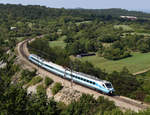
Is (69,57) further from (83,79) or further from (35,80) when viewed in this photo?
(83,79)

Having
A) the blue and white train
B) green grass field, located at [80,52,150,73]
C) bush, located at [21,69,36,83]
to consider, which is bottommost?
green grass field, located at [80,52,150,73]

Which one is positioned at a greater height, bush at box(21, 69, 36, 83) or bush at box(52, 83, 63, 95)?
bush at box(52, 83, 63, 95)

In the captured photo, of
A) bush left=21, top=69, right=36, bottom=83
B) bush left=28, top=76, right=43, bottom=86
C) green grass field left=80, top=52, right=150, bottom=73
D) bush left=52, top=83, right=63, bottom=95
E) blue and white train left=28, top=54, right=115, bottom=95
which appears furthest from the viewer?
green grass field left=80, top=52, right=150, bottom=73

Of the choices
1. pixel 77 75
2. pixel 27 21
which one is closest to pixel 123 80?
pixel 77 75

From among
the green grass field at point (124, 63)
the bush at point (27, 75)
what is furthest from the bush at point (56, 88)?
the green grass field at point (124, 63)

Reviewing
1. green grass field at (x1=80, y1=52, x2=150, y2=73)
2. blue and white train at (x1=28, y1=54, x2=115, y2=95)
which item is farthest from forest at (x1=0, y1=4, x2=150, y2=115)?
green grass field at (x1=80, y1=52, x2=150, y2=73)

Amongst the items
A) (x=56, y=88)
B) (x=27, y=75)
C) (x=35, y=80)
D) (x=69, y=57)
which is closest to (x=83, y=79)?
(x=56, y=88)

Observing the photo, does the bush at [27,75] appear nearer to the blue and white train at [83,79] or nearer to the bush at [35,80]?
the bush at [35,80]

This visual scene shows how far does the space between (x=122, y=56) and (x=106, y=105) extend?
213 ft

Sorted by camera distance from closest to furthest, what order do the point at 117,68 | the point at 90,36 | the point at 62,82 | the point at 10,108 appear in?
the point at 10,108 < the point at 62,82 < the point at 117,68 < the point at 90,36

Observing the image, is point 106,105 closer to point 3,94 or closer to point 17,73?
point 3,94

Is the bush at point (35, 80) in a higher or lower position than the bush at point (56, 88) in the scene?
lower

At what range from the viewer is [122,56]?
9481cm

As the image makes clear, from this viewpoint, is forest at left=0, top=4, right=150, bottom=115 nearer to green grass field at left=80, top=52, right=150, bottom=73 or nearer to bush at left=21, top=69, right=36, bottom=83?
bush at left=21, top=69, right=36, bottom=83
